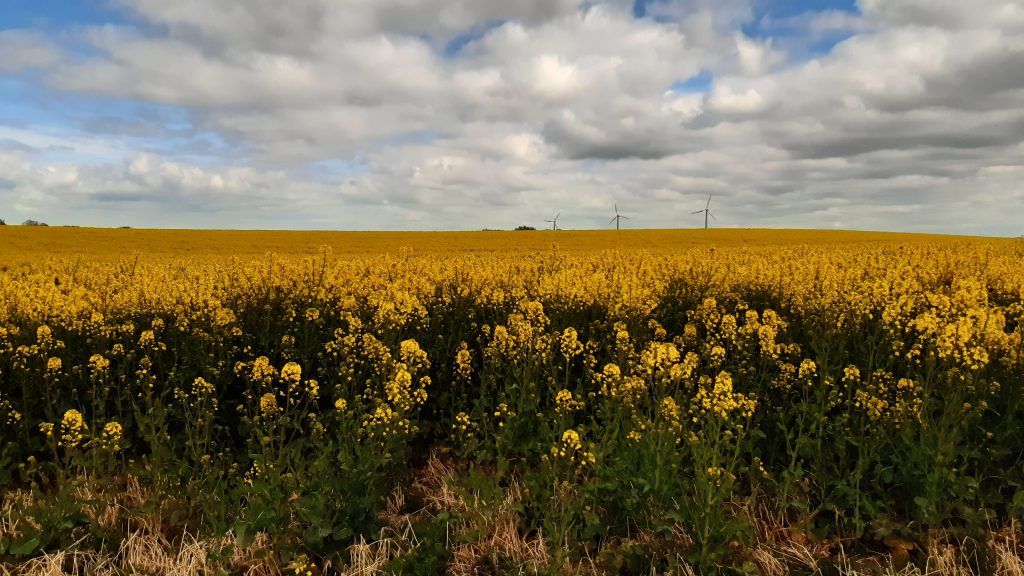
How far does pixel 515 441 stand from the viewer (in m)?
4.96

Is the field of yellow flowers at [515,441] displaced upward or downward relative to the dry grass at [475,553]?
upward

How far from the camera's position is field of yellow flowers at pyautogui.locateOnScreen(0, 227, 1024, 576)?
12.4 feet

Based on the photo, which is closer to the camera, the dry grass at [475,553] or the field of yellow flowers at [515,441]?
the dry grass at [475,553]

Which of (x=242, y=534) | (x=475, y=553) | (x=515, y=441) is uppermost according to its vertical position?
(x=515, y=441)

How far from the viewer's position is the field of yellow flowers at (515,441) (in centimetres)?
377

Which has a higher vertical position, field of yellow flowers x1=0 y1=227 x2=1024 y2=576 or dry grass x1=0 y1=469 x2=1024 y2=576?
field of yellow flowers x1=0 y1=227 x2=1024 y2=576

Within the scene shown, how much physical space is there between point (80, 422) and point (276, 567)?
86.9 inches

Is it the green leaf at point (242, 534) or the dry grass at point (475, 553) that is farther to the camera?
the green leaf at point (242, 534)

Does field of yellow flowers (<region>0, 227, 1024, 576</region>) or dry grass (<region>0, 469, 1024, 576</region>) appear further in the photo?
field of yellow flowers (<region>0, 227, 1024, 576</region>)

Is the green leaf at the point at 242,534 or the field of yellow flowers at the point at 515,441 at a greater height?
the field of yellow flowers at the point at 515,441

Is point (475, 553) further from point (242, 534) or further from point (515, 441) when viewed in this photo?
point (242, 534)

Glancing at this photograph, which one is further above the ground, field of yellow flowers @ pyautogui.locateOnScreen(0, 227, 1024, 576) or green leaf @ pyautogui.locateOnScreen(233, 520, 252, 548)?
field of yellow flowers @ pyautogui.locateOnScreen(0, 227, 1024, 576)

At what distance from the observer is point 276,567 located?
373 centimetres

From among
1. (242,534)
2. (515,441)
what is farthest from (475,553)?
(242,534)
